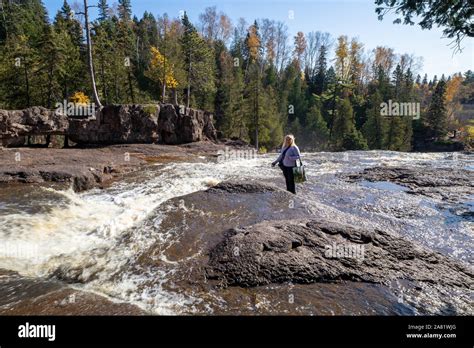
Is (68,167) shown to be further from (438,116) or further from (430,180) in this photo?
(438,116)

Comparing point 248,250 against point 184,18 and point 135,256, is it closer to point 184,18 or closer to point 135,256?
point 135,256

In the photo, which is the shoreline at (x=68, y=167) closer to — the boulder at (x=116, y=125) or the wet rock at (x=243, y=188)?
the boulder at (x=116, y=125)

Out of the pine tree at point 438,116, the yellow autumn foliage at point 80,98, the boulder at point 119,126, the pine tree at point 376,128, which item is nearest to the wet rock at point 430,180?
the boulder at point 119,126

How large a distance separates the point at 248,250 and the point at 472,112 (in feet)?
383

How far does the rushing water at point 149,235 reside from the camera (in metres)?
4.29

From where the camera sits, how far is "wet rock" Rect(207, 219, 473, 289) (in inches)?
193

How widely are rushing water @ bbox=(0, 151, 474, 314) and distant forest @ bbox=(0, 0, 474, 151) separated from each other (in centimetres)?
1680

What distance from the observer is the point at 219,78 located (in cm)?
5762

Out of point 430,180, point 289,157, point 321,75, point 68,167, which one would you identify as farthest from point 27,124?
point 321,75

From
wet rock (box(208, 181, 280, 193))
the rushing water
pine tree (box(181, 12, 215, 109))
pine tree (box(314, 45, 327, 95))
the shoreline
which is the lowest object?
the rushing water

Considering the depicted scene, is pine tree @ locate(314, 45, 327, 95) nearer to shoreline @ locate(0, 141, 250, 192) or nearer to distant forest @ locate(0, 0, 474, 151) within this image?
distant forest @ locate(0, 0, 474, 151)

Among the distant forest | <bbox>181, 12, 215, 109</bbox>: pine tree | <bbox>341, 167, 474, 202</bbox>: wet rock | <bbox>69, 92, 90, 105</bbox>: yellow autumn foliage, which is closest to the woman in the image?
<bbox>341, 167, 474, 202</bbox>: wet rock

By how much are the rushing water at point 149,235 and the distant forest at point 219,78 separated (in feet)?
55.1
